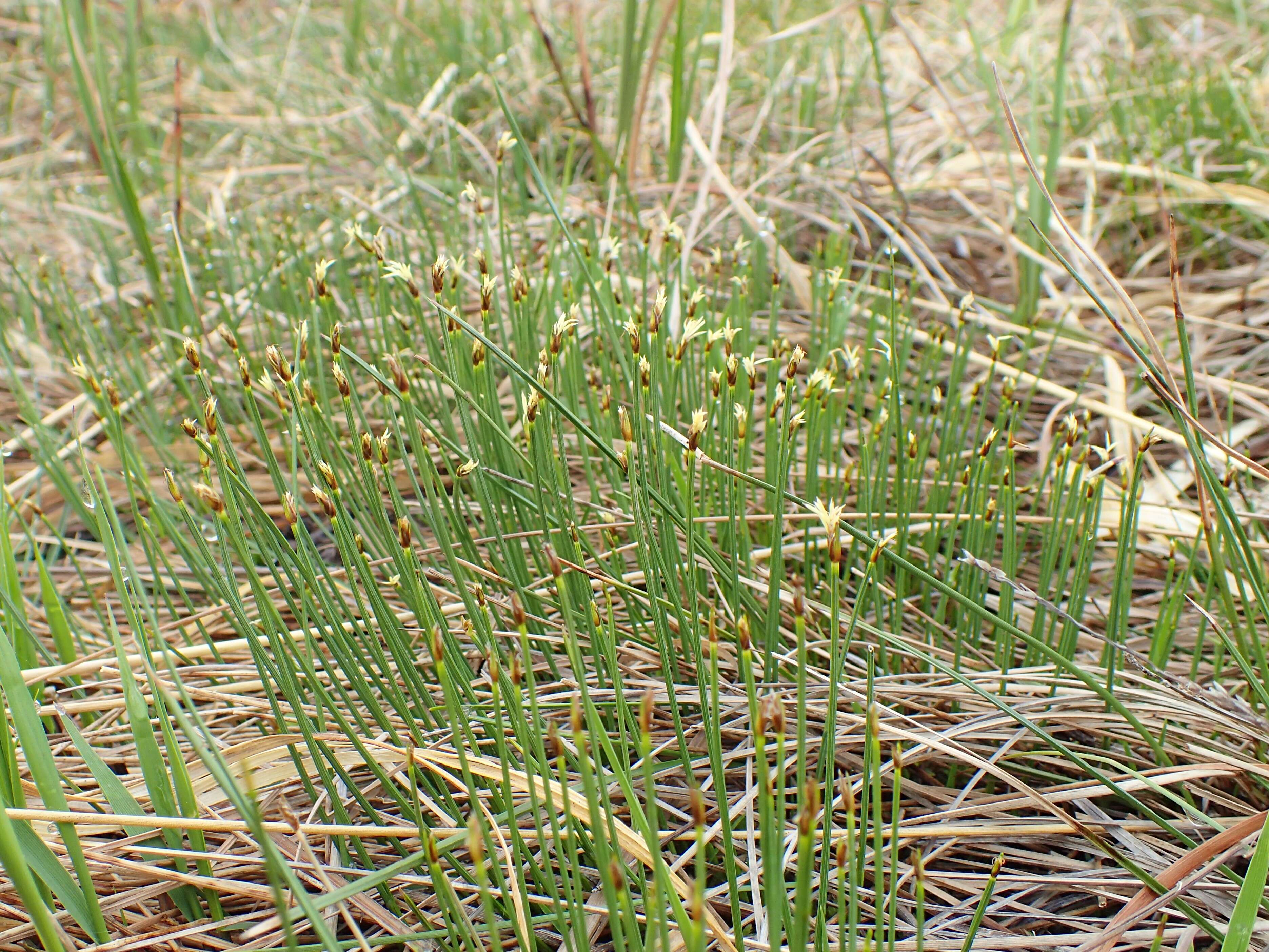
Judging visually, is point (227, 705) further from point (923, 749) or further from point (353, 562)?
point (923, 749)

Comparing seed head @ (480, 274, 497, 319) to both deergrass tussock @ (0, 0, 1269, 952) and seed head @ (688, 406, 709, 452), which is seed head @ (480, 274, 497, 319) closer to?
deergrass tussock @ (0, 0, 1269, 952)

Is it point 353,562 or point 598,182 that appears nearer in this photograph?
point 353,562

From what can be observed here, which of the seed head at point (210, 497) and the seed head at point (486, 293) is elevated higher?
the seed head at point (486, 293)

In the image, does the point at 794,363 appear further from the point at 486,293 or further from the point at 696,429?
the point at 486,293

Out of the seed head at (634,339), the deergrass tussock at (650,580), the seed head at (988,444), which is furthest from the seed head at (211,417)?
the seed head at (988,444)

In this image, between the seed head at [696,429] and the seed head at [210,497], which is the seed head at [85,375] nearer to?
the seed head at [210,497]

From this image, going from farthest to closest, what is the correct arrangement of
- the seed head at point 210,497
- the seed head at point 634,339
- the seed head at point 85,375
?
1. the seed head at point 85,375
2. the seed head at point 634,339
3. the seed head at point 210,497

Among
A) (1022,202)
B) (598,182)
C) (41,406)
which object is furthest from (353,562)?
(1022,202)

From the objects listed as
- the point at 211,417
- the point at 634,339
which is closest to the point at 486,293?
the point at 634,339
